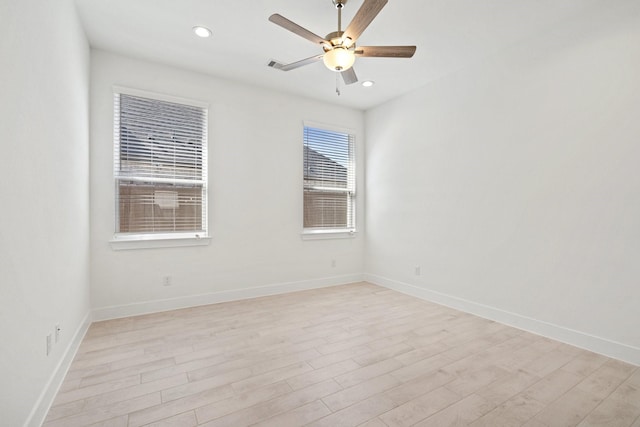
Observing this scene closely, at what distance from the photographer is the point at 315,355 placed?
7.94 ft

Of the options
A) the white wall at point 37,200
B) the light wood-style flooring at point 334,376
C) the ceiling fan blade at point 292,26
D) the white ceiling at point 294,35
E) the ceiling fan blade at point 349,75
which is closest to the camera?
the white wall at point 37,200

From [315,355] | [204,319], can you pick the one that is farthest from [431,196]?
[204,319]

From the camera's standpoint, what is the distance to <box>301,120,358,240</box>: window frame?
14.9 feet

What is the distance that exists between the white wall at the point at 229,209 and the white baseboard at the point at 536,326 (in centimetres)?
137

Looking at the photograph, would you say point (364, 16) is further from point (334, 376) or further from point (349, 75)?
point (334, 376)

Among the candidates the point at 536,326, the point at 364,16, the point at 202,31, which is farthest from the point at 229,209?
the point at 536,326

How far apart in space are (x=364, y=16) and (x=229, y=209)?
2.73 metres

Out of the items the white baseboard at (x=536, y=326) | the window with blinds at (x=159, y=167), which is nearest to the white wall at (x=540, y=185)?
the white baseboard at (x=536, y=326)

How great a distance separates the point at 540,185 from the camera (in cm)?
287

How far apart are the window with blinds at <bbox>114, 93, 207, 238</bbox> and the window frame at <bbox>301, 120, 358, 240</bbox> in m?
1.48

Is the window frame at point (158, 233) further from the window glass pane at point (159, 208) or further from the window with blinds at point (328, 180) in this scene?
the window with blinds at point (328, 180)

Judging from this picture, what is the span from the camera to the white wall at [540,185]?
240 cm

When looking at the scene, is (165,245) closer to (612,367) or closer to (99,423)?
(99,423)

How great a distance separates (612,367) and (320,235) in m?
3.35
